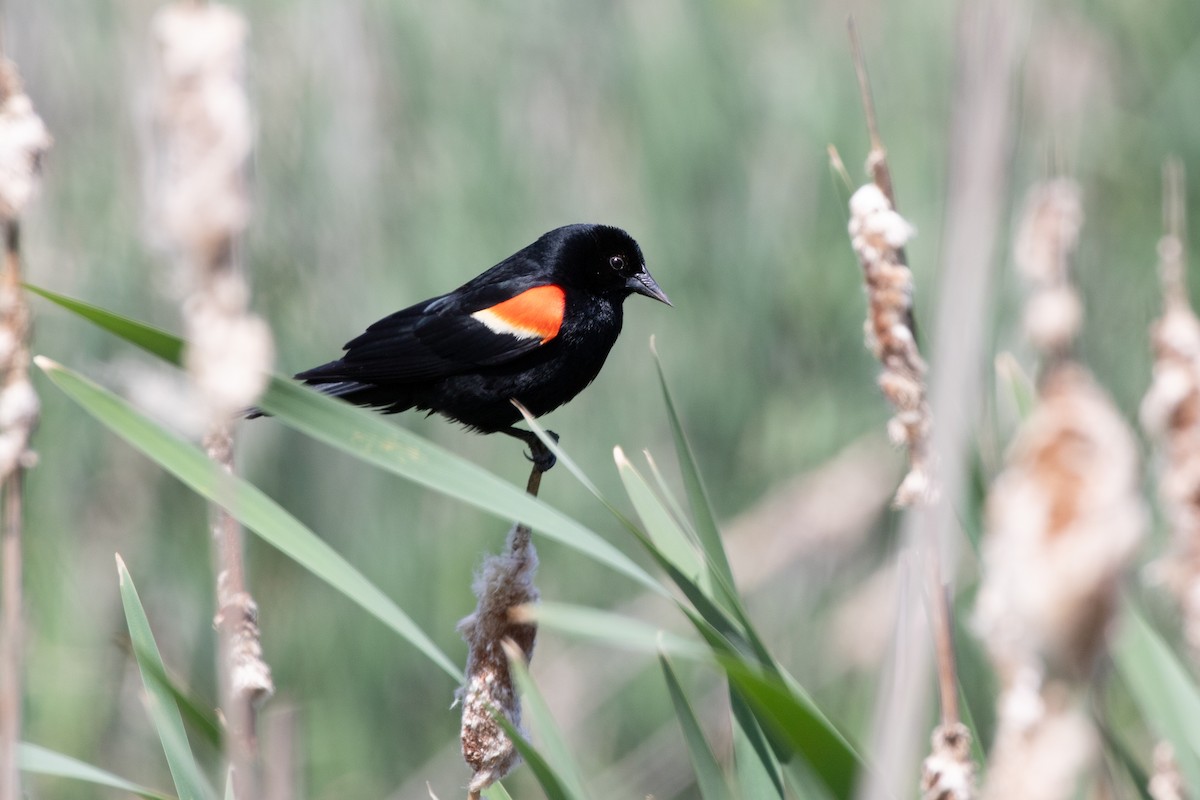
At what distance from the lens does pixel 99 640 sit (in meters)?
2.63

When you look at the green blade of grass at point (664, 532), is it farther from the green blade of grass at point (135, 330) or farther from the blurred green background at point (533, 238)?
the blurred green background at point (533, 238)

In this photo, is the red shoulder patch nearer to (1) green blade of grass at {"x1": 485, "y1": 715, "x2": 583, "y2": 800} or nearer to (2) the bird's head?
(2) the bird's head

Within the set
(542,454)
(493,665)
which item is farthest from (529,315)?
(493,665)

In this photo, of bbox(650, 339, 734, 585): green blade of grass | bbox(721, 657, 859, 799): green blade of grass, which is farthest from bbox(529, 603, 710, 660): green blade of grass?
bbox(650, 339, 734, 585): green blade of grass

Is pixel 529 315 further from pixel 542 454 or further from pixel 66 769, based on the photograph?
pixel 66 769

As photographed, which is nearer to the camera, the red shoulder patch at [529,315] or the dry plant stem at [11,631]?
the dry plant stem at [11,631]

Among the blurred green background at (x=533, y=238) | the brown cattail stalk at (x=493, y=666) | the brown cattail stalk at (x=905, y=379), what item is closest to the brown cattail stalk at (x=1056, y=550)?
the brown cattail stalk at (x=905, y=379)

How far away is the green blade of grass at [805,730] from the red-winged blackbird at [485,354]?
1.02 metres

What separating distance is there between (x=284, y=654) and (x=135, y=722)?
0.41 metres

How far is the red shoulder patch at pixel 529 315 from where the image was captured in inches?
74.2

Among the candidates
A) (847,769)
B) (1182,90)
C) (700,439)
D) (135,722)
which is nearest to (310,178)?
(700,439)

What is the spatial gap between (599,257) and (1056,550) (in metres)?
1.78

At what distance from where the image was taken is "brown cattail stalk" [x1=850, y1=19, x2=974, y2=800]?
0.64 meters

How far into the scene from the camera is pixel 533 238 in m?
2.70
